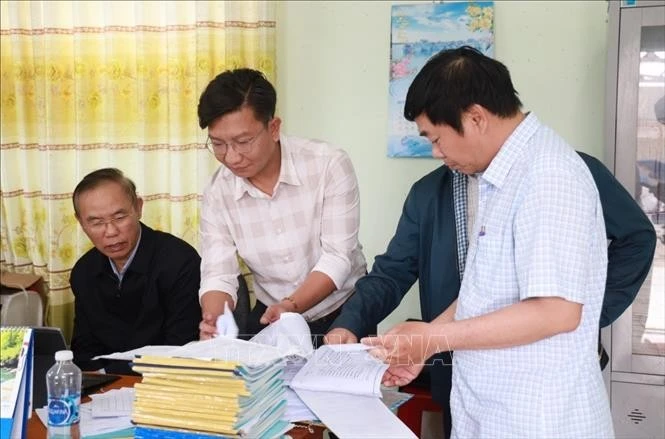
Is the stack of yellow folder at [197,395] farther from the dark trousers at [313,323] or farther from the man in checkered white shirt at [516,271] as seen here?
the dark trousers at [313,323]

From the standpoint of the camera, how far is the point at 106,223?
2.19 metres

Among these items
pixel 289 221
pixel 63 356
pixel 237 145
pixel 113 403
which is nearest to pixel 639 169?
pixel 289 221

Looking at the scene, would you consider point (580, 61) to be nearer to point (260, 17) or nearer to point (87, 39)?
point (260, 17)

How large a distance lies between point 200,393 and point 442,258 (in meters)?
0.74

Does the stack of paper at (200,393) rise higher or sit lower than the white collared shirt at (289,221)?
lower

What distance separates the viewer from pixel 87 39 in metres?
3.06

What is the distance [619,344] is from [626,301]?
1.02 m

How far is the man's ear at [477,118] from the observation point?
1.25m

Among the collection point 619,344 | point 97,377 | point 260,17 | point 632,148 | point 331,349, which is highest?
point 260,17

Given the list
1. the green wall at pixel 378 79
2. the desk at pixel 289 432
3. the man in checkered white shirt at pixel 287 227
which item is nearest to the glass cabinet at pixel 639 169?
the green wall at pixel 378 79

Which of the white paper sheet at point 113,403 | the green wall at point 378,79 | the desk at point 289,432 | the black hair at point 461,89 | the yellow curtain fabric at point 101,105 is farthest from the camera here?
the yellow curtain fabric at point 101,105

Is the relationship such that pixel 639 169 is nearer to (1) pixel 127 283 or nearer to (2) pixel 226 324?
(2) pixel 226 324

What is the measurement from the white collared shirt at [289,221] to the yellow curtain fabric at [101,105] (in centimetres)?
97

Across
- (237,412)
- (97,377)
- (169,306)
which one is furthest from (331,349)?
(169,306)
